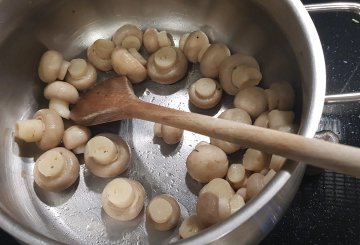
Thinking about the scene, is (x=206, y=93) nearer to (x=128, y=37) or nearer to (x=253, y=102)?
(x=253, y=102)

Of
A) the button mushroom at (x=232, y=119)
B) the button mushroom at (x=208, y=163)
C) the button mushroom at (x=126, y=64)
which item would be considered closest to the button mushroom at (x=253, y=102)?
the button mushroom at (x=232, y=119)

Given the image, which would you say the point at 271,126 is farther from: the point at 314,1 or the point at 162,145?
the point at 314,1

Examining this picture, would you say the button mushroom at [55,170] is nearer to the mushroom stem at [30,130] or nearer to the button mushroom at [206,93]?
the mushroom stem at [30,130]

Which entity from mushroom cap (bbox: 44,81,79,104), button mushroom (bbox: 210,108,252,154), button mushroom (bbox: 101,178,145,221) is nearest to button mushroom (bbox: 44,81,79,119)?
mushroom cap (bbox: 44,81,79,104)

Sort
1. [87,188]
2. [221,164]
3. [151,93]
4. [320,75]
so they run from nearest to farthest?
[320,75] → [221,164] → [87,188] → [151,93]

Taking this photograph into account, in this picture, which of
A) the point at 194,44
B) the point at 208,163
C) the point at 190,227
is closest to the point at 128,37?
Result: the point at 194,44

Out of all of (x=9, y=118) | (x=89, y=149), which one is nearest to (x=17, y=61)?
(x=9, y=118)

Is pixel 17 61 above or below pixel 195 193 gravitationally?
above
